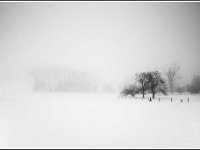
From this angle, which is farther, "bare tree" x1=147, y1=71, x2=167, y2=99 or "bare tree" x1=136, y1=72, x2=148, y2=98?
"bare tree" x1=136, y1=72, x2=148, y2=98

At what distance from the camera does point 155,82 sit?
145 ft

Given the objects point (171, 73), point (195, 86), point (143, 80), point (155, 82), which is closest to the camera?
point (155, 82)

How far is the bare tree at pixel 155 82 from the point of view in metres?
43.3

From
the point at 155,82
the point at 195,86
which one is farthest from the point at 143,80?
the point at 195,86

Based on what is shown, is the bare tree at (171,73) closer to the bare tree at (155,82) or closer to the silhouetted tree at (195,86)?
the silhouetted tree at (195,86)

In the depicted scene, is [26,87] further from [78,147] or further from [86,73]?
[78,147]

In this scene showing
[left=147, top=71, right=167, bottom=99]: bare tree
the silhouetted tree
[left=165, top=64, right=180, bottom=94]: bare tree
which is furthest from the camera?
[left=165, top=64, right=180, bottom=94]: bare tree

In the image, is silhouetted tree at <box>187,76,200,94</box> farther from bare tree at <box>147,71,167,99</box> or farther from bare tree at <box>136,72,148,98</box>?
bare tree at <box>136,72,148,98</box>

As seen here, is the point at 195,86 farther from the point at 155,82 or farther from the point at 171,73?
the point at 155,82

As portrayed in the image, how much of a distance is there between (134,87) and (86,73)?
253 feet

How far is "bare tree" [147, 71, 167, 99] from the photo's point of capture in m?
43.3

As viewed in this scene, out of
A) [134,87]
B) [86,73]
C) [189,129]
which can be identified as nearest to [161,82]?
[134,87]

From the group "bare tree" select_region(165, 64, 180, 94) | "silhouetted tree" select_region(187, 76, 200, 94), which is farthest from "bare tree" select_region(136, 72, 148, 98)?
"silhouetted tree" select_region(187, 76, 200, 94)

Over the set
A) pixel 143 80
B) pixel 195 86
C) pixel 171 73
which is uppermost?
pixel 171 73
